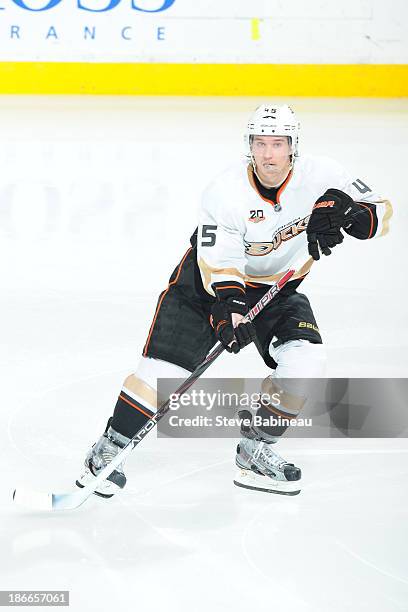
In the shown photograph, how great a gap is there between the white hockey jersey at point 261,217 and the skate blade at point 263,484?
50 cm

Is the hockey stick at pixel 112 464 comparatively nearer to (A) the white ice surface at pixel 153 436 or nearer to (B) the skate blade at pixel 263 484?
(A) the white ice surface at pixel 153 436

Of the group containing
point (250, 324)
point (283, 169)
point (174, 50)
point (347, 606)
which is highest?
point (174, 50)

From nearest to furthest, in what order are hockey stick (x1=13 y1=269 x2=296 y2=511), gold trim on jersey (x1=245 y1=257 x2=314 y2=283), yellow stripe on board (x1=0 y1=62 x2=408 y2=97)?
hockey stick (x1=13 y1=269 x2=296 y2=511) → gold trim on jersey (x1=245 y1=257 x2=314 y2=283) → yellow stripe on board (x1=0 y1=62 x2=408 y2=97)

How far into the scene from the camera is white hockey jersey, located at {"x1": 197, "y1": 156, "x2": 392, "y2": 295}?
104 inches

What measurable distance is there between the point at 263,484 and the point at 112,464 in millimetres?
404

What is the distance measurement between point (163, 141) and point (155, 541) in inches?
205

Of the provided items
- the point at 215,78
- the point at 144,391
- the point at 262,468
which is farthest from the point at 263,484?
the point at 215,78

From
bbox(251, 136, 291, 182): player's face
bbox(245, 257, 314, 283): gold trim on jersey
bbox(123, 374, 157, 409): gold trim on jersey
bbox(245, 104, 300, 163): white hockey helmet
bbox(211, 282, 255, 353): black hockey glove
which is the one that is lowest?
bbox(123, 374, 157, 409): gold trim on jersey

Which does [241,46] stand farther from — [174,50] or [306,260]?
[306,260]

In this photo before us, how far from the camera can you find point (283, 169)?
261 cm

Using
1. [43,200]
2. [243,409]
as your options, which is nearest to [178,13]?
[43,200]

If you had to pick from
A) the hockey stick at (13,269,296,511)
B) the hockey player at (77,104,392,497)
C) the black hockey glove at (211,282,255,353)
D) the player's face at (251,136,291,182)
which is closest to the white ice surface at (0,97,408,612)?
the hockey stick at (13,269,296,511)

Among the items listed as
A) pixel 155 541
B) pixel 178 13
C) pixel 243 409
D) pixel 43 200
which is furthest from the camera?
pixel 178 13

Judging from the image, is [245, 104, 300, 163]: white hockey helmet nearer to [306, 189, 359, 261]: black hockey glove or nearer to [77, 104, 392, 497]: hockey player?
[77, 104, 392, 497]: hockey player
